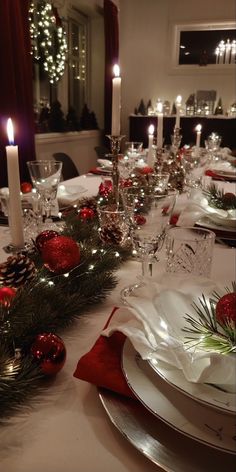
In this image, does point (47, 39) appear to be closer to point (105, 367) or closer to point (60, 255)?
point (60, 255)

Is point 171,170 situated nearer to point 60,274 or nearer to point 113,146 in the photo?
point 113,146

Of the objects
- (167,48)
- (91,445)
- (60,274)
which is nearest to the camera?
(91,445)

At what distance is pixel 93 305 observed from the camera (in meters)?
0.64

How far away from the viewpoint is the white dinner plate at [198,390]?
32 cm

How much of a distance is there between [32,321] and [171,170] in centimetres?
132

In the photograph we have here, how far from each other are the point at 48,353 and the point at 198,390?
18cm

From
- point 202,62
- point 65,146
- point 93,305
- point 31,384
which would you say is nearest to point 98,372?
point 31,384

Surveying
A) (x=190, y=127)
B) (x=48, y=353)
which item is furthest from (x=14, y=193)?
(x=190, y=127)

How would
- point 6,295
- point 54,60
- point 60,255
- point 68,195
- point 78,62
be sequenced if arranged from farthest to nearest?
1. point 78,62
2. point 54,60
3. point 68,195
4. point 60,255
5. point 6,295

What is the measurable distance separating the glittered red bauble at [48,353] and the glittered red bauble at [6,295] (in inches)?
2.8

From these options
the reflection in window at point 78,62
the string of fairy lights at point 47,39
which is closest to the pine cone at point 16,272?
the string of fairy lights at point 47,39

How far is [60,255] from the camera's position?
64 cm

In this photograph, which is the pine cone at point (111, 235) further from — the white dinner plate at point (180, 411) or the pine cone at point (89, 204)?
the white dinner plate at point (180, 411)

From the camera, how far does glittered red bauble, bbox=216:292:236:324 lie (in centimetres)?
40
